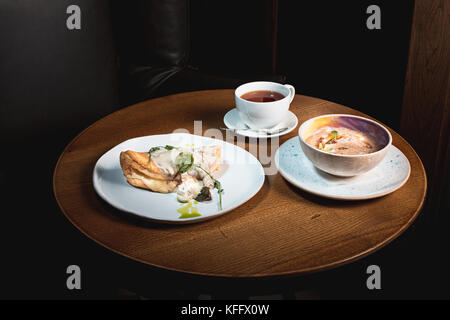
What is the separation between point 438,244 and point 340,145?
114cm

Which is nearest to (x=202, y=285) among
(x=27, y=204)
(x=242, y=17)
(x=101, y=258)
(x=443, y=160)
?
(x=101, y=258)

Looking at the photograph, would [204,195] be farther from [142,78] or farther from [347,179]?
[142,78]

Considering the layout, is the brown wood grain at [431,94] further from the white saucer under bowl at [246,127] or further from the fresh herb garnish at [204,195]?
the fresh herb garnish at [204,195]

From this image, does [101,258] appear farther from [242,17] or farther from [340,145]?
[242,17]

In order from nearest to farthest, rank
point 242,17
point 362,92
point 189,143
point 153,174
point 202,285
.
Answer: point 202,285 < point 153,174 < point 189,143 < point 362,92 < point 242,17

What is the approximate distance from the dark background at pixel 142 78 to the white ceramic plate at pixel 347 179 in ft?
1.32

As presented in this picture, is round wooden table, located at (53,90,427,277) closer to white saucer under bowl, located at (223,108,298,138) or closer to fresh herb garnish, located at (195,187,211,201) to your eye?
fresh herb garnish, located at (195,187,211,201)

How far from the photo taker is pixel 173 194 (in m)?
0.89

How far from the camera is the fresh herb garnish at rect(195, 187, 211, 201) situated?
87 centimetres

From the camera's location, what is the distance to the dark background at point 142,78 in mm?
1260

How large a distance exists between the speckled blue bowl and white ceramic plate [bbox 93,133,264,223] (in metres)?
0.12

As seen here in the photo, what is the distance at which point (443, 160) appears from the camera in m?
1.75

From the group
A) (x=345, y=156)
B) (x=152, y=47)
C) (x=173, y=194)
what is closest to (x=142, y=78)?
(x=152, y=47)

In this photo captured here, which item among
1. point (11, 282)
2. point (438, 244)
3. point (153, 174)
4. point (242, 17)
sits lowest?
point (438, 244)
